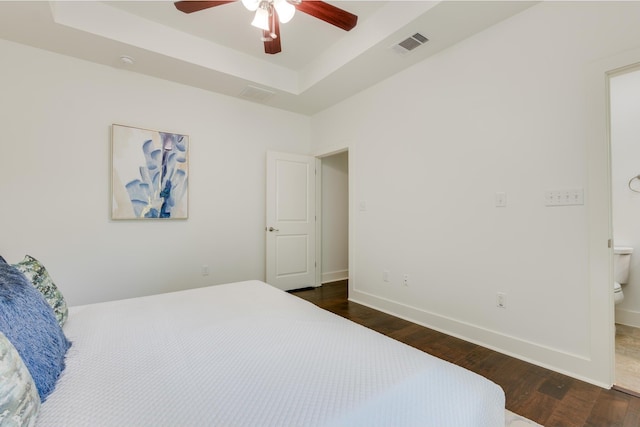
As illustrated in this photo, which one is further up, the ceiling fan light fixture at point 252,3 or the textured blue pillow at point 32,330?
the ceiling fan light fixture at point 252,3

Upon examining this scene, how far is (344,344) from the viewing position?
1133 mm

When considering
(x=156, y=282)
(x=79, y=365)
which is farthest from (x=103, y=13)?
(x=79, y=365)

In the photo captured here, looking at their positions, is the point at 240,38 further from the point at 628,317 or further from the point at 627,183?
the point at 628,317

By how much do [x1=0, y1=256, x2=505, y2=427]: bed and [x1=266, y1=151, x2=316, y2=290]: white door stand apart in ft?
8.35

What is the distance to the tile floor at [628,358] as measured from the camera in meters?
1.79

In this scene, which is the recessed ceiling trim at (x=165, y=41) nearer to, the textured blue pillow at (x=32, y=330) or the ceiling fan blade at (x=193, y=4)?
the ceiling fan blade at (x=193, y=4)

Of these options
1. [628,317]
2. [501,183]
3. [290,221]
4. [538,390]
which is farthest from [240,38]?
[628,317]

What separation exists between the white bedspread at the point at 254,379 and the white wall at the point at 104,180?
1.76 metres

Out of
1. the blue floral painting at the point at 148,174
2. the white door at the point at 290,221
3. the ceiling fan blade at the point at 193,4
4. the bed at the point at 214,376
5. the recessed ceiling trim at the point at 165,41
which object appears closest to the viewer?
the bed at the point at 214,376

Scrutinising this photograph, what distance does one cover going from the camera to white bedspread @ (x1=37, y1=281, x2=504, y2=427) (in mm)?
752

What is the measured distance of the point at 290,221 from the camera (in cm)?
402

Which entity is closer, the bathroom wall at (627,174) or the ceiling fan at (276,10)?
the ceiling fan at (276,10)

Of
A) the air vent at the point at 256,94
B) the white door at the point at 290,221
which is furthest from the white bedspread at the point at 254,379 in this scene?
the air vent at the point at 256,94

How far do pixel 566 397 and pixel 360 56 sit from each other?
299 cm
